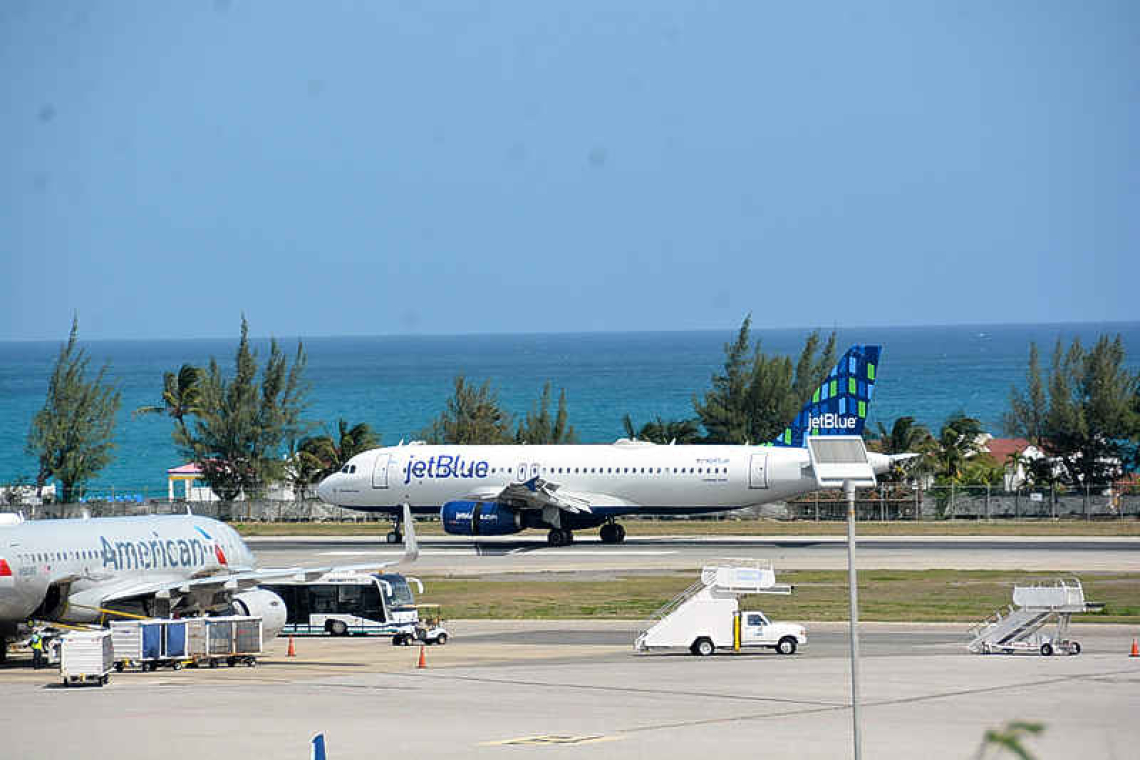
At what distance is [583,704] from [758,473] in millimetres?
39868

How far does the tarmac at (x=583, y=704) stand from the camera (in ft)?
87.8

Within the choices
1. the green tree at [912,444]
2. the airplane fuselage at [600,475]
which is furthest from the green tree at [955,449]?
the airplane fuselage at [600,475]

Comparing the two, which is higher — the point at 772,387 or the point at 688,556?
the point at 772,387

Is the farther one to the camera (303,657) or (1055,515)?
(1055,515)

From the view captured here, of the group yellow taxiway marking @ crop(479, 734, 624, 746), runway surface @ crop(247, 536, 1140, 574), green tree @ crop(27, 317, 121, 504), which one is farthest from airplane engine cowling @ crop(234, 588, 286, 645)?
green tree @ crop(27, 317, 121, 504)

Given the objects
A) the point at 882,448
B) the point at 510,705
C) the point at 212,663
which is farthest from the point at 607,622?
the point at 882,448

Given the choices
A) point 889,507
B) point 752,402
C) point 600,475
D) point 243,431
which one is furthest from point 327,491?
point 752,402

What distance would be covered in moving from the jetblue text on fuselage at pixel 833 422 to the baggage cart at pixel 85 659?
136 ft

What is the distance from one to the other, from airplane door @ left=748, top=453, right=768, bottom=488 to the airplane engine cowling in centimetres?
3249

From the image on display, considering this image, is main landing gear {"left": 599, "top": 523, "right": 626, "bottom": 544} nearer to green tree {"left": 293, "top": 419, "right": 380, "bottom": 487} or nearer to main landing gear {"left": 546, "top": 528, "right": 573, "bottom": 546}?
main landing gear {"left": 546, "top": 528, "right": 573, "bottom": 546}

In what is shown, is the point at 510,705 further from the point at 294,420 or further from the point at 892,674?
the point at 294,420

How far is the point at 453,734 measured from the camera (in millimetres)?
28047

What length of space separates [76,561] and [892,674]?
18.3m

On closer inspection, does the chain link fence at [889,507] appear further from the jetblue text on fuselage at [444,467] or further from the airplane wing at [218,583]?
the airplane wing at [218,583]
